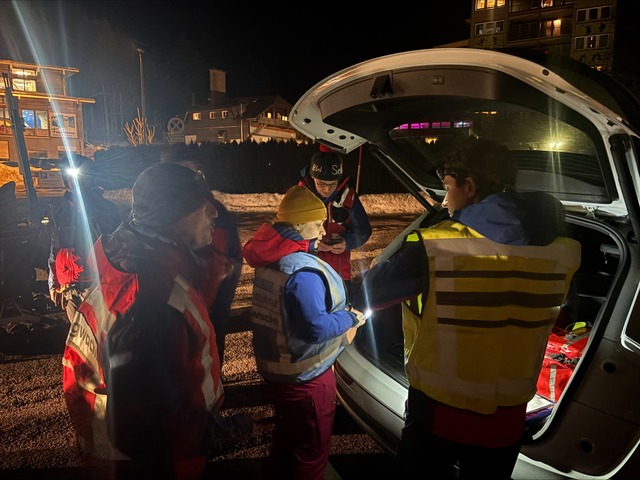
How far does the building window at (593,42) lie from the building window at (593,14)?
164 centimetres

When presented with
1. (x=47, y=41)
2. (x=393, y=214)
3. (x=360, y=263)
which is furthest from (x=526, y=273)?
(x=47, y=41)

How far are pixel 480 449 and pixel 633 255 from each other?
113cm

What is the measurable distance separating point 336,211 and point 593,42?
52728 mm

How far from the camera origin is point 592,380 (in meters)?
1.90

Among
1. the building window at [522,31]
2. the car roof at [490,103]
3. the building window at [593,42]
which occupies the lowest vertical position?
the car roof at [490,103]

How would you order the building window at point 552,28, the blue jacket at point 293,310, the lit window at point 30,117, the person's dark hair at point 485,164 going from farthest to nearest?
1. the building window at point 552,28
2. the lit window at point 30,117
3. the blue jacket at point 293,310
4. the person's dark hair at point 485,164

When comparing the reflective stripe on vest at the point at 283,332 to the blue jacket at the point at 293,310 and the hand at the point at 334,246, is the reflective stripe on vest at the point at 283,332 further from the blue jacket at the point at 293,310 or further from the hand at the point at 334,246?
the hand at the point at 334,246

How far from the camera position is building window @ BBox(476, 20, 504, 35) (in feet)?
159

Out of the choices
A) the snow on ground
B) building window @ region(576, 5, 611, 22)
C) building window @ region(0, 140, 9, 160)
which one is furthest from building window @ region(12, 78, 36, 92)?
building window @ region(576, 5, 611, 22)

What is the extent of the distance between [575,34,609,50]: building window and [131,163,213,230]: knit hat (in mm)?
54260

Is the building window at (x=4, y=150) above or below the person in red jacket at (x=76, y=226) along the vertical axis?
above

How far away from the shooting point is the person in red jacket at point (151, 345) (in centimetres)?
134

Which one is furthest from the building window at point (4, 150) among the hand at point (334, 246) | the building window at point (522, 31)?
the building window at point (522, 31)

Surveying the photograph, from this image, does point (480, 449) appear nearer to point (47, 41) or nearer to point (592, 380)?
point (592, 380)
